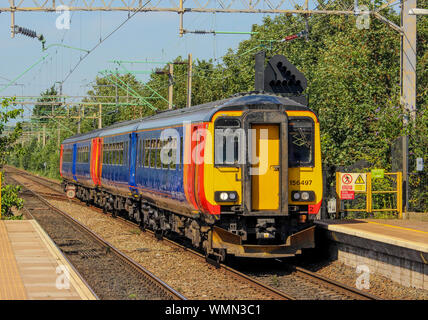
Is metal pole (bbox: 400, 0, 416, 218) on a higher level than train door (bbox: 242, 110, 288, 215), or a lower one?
higher

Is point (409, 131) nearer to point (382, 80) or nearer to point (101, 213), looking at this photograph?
point (382, 80)

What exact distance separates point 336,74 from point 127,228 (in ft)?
30.6

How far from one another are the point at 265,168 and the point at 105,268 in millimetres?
3957

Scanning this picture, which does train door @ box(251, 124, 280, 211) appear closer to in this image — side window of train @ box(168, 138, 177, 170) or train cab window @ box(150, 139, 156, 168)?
side window of train @ box(168, 138, 177, 170)

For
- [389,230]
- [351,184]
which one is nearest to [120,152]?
[351,184]

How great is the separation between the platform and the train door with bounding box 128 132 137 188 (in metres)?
7.25

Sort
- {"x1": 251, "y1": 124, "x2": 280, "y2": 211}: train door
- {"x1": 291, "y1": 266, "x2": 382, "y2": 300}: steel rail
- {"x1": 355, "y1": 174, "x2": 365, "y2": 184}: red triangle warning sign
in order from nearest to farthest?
1. {"x1": 291, "y1": 266, "x2": 382, "y2": 300}: steel rail
2. {"x1": 251, "y1": 124, "x2": 280, "y2": 211}: train door
3. {"x1": 355, "y1": 174, "x2": 365, "y2": 184}: red triangle warning sign

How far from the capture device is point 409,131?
19.3 meters

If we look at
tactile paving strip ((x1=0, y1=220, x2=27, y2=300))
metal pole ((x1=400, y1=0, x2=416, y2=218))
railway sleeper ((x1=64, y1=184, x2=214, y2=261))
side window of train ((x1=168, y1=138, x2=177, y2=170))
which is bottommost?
tactile paving strip ((x1=0, y1=220, x2=27, y2=300))

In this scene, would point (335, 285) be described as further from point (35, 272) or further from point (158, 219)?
point (158, 219)

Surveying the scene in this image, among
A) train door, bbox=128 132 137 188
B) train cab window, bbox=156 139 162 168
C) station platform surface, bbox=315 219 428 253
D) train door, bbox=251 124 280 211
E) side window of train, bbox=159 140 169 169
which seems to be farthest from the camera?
train door, bbox=128 132 137 188

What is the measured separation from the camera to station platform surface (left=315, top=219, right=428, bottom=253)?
1209cm

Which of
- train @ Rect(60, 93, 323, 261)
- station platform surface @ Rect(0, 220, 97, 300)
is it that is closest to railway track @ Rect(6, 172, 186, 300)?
station platform surface @ Rect(0, 220, 97, 300)
